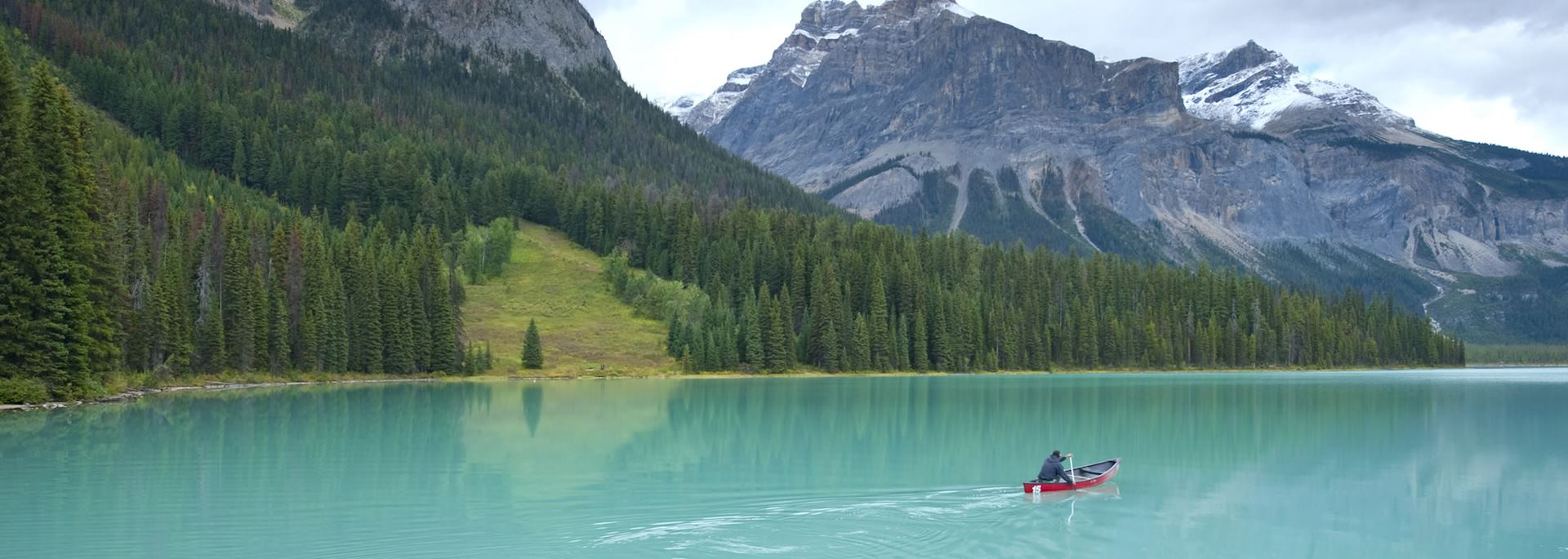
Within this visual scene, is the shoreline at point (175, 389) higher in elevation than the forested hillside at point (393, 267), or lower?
lower

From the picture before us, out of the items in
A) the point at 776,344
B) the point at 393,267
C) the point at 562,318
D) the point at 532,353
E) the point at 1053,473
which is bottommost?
the point at 1053,473

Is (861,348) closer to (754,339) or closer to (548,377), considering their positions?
(754,339)

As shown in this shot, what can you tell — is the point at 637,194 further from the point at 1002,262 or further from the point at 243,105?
the point at 243,105

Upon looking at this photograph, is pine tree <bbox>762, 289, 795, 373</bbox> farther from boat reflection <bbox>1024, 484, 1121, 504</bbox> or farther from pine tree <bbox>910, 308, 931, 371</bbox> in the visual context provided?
boat reflection <bbox>1024, 484, 1121, 504</bbox>

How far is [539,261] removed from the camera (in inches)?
6019

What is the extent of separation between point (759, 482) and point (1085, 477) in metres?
10.4

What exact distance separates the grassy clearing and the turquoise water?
48.2 m

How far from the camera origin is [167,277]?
80.5 meters

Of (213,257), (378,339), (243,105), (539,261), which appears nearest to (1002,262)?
(539,261)

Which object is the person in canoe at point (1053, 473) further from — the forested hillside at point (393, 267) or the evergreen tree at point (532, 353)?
the evergreen tree at point (532, 353)

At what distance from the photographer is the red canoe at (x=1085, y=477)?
3359cm

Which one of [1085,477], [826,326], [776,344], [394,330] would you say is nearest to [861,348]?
[826,326]

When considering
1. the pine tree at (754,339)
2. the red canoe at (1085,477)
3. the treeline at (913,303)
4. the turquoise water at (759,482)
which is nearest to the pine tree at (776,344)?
the treeline at (913,303)

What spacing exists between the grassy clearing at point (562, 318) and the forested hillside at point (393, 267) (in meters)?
3.80
